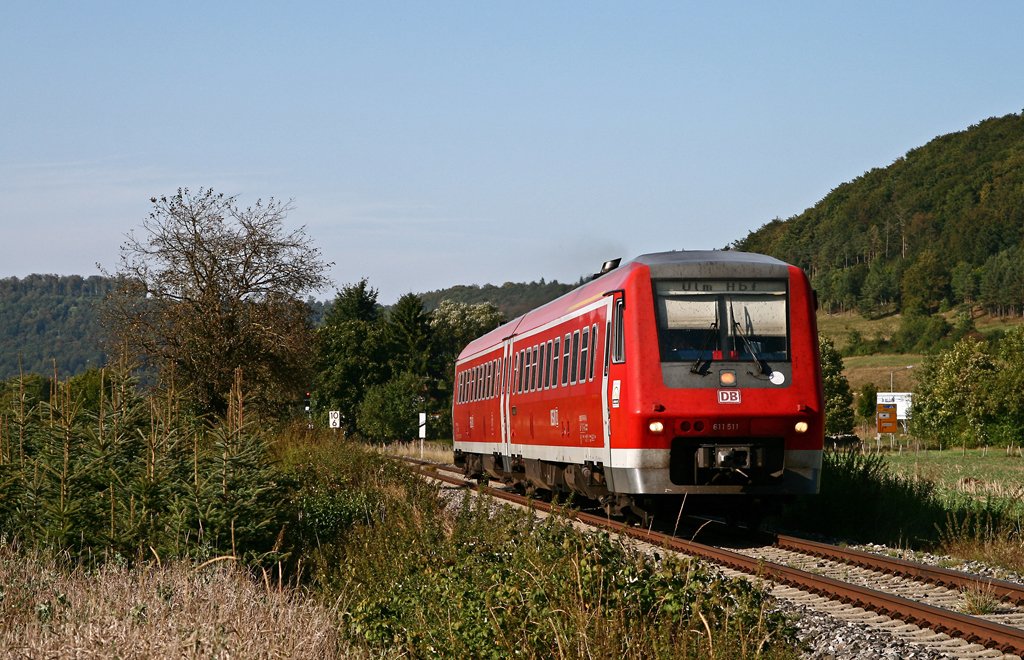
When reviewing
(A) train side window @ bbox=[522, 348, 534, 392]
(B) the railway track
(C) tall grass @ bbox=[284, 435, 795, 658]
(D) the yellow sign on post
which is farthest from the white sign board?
(C) tall grass @ bbox=[284, 435, 795, 658]

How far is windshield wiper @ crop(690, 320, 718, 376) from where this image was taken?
48.7ft

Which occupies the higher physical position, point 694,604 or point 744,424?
point 744,424

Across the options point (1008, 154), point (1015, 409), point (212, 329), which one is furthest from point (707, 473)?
point (1008, 154)

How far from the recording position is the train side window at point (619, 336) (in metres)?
15.2

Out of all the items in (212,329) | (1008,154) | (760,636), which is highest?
(1008,154)

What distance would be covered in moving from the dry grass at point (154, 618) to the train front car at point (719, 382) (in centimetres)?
605

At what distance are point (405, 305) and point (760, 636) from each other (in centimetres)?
9607

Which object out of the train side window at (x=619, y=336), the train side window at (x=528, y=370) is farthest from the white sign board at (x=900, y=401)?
the train side window at (x=619, y=336)

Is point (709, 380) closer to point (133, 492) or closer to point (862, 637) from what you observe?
point (862, 637)

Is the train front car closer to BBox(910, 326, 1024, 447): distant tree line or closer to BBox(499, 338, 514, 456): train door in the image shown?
BBox(499, 338, 514, 456): train door

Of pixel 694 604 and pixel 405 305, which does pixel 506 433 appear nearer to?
pixel 694 604

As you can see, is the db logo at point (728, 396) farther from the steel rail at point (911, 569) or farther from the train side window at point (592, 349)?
the train side window at point (592, 349)

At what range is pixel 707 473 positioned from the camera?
14984 mm

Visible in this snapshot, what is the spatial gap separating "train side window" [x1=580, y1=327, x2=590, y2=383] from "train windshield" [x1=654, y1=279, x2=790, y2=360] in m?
2.14
